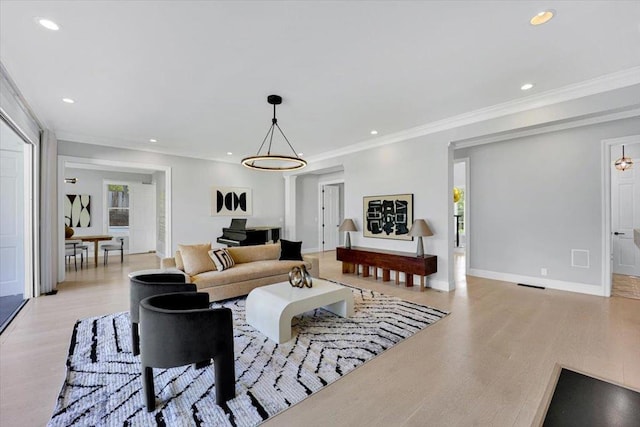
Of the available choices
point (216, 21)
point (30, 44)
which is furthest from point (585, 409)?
point (30, 44)

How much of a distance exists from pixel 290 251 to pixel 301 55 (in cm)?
342

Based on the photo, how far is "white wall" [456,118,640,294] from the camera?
4.48 meters

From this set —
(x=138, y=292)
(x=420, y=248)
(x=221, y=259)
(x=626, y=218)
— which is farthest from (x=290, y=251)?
(x=626, y=218)

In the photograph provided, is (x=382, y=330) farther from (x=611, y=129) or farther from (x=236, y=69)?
(x=611, y=129)

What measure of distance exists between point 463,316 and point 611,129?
375cm

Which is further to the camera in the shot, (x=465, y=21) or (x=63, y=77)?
(x=63, y=77)

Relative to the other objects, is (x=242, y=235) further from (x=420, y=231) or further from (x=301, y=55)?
(x=301, y=55)

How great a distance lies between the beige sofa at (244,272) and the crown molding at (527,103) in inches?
114

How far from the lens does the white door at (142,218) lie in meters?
8.94

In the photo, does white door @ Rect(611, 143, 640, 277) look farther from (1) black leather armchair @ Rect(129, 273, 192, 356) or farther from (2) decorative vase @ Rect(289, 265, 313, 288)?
(1) black leather armchair @ Rect(129, 273, 192, 356)

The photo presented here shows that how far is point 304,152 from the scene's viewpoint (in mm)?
6926

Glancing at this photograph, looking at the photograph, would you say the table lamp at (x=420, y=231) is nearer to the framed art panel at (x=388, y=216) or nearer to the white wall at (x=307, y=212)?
the framed art panel at (x=388, y=216)

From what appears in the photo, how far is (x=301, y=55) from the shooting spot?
2.72 metres

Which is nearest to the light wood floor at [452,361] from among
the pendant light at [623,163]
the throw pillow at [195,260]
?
the throw pillow at [195,260]
